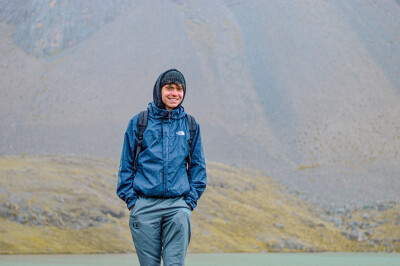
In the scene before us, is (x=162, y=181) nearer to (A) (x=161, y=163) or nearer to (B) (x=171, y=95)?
(A) (x=161, y=163)

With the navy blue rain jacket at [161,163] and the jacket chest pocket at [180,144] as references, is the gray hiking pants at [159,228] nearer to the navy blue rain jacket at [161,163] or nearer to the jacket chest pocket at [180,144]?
the navy blue rain jacket at [161,163]

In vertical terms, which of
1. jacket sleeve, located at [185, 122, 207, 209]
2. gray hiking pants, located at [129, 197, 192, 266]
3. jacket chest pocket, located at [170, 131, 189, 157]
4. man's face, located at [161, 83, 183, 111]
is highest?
man's face, located at [161, 83, 183, 111]

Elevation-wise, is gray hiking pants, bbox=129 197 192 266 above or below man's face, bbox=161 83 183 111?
below

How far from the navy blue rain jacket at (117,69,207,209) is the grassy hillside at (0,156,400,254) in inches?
417

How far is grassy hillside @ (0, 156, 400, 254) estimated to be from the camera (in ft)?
48.5

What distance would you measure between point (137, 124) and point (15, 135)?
2599 centimetres

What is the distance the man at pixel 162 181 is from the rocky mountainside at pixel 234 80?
20334mm

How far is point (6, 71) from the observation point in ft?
112

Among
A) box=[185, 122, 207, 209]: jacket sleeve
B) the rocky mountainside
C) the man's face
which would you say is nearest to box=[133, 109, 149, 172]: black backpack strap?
the man's face

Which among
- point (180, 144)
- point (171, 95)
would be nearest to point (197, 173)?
point (180, 144)

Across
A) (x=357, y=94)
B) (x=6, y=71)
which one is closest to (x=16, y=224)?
(x=6, y=71)

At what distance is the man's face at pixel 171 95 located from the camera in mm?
A: 3818

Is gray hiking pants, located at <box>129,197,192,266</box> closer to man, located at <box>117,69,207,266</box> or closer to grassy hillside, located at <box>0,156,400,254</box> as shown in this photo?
man, located at <box>117,69,207,266</box>

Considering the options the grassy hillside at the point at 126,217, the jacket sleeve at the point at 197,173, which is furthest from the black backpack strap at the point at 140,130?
the grassy hillside at the point at 126,217
